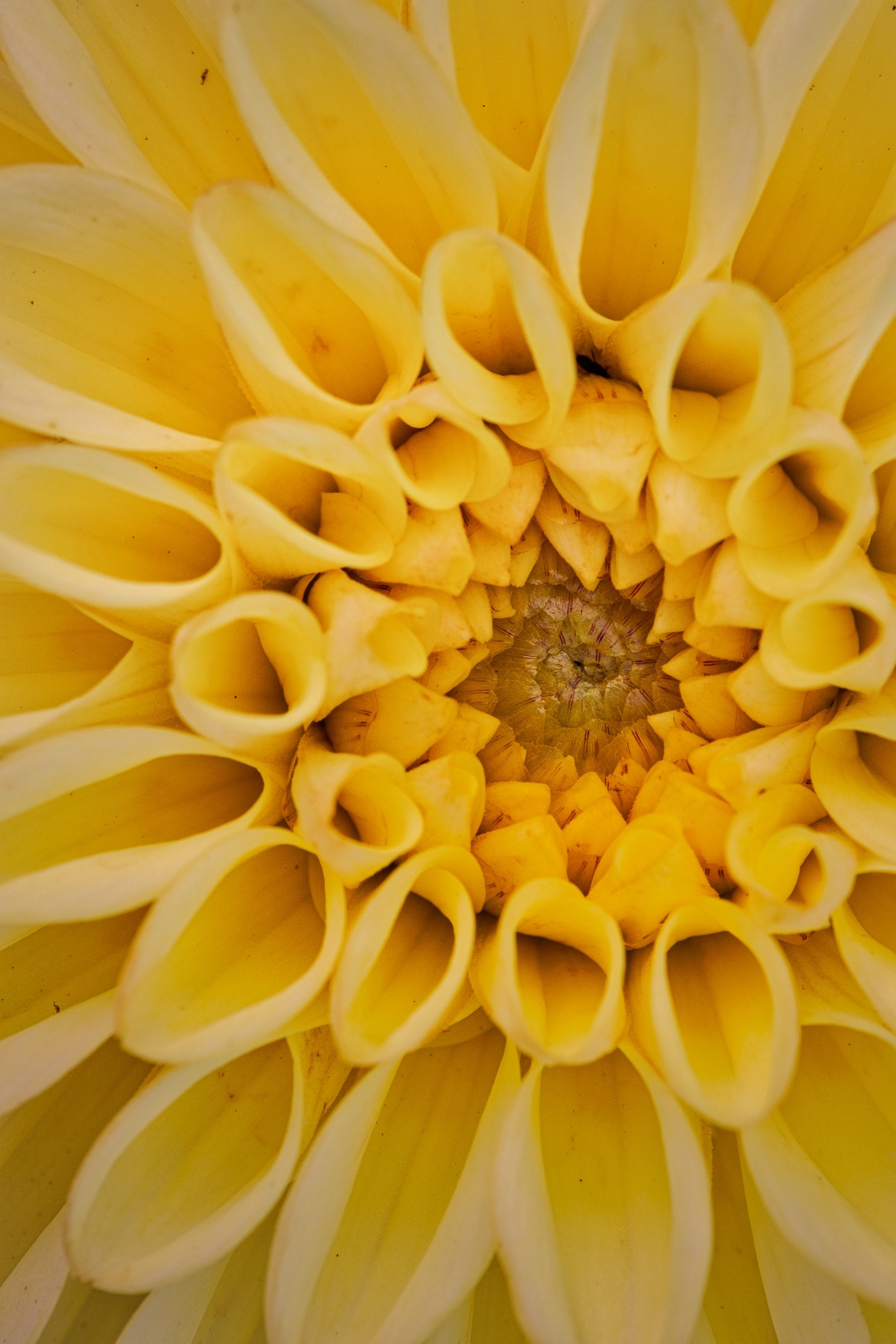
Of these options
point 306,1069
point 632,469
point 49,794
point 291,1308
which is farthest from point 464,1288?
point 632,469

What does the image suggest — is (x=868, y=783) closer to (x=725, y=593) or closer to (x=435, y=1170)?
(x=725, y=593)

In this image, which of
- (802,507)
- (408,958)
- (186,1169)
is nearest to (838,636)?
(802,507)

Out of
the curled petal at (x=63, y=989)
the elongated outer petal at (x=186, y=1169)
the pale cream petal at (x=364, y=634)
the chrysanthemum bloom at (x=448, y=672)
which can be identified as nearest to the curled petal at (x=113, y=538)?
the chrysanthemum bloom at (x=448, y=672)

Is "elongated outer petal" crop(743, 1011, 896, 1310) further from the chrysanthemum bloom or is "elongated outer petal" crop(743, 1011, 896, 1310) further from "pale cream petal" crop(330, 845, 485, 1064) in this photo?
"pale cream petal" crop(330, 845, 485, 1064)

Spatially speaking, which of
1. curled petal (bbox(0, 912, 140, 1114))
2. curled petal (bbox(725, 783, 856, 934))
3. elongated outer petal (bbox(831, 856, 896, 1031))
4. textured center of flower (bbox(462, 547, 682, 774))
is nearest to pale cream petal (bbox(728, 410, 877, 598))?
textured center of flower (bbox(462, 547, 682, 774))

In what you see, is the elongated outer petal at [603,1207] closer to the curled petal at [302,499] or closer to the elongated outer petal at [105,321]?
the curled petal at [302,499]
